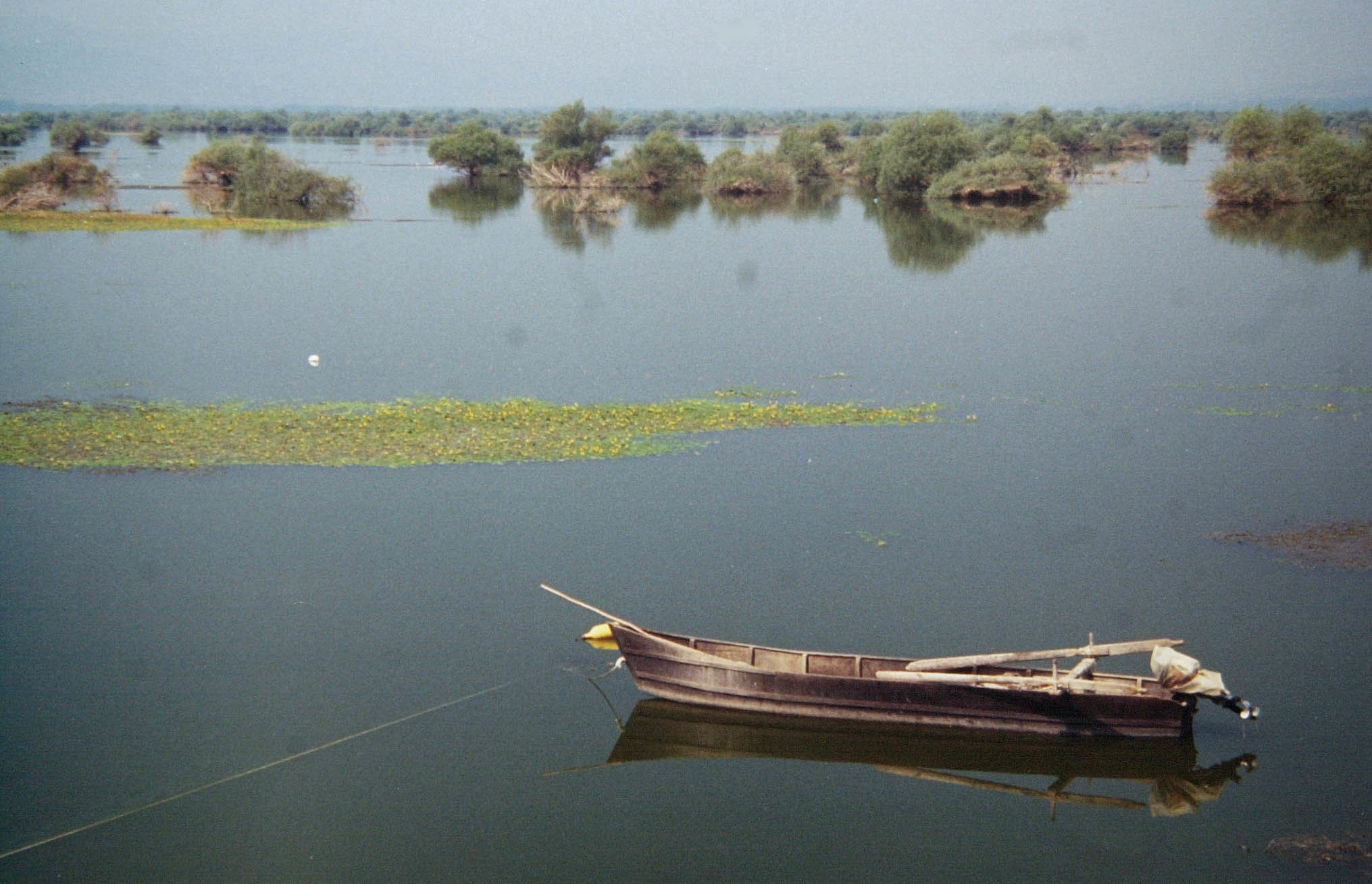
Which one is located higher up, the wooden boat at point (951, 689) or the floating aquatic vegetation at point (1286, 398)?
the floating aquatic vegetation at point (1286, 398)

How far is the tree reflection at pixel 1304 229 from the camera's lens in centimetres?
5169

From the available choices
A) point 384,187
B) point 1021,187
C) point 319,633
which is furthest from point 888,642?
point 384,187

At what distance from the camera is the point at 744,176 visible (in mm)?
75875

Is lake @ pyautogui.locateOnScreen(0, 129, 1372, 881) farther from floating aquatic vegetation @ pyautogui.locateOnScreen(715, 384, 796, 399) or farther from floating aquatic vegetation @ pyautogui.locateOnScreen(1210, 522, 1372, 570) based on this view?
floating aquatic vegetation @ pyautogui.locateOnScreen(715, 384, 796, 399)

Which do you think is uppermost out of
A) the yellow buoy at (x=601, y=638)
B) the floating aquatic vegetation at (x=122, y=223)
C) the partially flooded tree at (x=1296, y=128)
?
the partially flooded tree at (x=1296, y=128)

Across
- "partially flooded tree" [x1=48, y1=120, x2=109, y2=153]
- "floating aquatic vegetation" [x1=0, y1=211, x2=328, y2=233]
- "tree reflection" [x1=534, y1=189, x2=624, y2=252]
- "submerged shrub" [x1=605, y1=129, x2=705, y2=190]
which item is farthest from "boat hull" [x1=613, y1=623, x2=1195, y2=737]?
"partially flooded tree" [x1=48, y1=120, x2=109, y2=153]

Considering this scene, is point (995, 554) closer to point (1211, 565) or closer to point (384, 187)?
point (1211, 565)

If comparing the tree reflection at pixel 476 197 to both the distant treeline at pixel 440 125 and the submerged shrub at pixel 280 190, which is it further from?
the distant treeline at pixel 440 125

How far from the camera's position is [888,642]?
16.2m

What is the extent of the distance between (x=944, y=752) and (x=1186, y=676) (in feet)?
8.87

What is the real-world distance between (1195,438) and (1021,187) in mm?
48831

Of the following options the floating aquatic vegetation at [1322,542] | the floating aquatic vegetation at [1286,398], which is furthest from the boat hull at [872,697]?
the floating aquatic vegetation at [1286,398]

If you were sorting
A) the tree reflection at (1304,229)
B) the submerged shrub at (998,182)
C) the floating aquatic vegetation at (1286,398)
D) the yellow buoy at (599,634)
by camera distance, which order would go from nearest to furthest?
the yellow buoy at (599,634) < the floating aquatic vegetation at (1286,398) < the tree reflection at (1304,229) < the submerged shrub at (998,182)

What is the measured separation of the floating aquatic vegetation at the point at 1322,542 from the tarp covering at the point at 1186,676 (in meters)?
6.31
